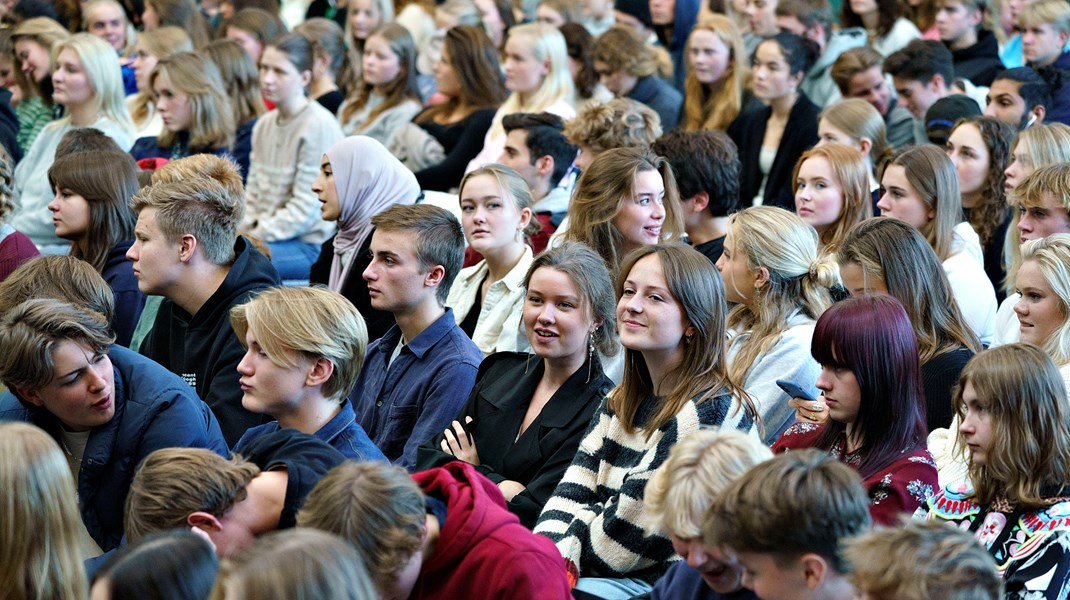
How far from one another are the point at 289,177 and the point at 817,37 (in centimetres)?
326

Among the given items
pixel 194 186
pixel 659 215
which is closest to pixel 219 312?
pixel 194 186

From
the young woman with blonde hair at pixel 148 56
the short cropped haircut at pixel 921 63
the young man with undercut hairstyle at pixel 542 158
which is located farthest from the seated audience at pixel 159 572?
the young woman with blonde hair at pixel 148 56

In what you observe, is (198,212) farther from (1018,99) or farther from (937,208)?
(1018,99)

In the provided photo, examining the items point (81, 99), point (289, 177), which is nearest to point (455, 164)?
point (289, 177)

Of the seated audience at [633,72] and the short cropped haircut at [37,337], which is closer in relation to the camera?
the short cropped haircut at [37,337]

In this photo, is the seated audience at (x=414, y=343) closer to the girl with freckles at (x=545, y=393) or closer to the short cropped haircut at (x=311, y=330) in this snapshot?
the girl with freckles at (x=545, y=393)

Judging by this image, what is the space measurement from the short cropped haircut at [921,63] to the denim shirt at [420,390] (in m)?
3.63

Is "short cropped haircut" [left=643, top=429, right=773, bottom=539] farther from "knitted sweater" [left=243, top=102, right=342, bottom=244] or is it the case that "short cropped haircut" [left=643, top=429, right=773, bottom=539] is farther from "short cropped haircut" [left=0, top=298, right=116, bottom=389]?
"knitted sweater" [left=243, top=102, right=342, bottom=244]

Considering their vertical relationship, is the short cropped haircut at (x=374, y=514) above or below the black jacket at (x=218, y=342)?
above

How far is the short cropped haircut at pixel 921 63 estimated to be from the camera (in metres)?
6.62

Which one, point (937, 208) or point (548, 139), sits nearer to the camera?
point (937, 208)

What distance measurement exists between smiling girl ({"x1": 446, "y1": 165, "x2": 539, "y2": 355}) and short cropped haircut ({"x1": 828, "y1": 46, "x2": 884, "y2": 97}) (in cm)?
262

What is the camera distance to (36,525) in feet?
7.89

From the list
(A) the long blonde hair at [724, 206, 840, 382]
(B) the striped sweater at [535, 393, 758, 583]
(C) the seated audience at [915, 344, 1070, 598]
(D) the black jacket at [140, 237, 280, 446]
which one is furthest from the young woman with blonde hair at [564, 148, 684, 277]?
(C) the seated audience at [915, 344, 1070, 598]
